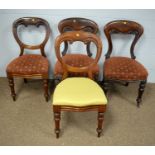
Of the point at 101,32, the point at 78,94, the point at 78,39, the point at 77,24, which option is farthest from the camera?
the point at 101,32

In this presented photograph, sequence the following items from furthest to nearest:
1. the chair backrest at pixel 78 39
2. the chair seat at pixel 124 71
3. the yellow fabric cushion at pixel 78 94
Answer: the chair seat at pixel 124 71, the chair backrest at pixel 78 39, the yellow fabric cushion at pixel 78 94

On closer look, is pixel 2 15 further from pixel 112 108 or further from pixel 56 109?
pixel 112 108

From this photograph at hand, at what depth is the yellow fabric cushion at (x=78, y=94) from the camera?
1.61 meters

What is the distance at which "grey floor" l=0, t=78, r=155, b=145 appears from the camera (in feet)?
6.05

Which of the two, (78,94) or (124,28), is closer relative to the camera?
(78,94)

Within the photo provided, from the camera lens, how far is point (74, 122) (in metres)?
2.03

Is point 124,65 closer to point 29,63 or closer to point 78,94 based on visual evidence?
point 78,94

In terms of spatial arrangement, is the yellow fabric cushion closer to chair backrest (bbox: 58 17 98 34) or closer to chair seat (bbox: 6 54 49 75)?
chair seat (bbox: 6 54 49 75)

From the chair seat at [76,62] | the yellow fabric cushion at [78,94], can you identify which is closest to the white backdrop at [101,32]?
the chair seat at [76,62]

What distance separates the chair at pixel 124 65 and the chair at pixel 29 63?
638 millimetres

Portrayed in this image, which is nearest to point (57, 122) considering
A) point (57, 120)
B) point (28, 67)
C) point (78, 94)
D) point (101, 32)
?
point (57, 120)

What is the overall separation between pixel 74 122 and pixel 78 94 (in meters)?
0.48

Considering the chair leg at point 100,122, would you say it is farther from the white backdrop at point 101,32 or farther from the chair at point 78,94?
the white backdrop at point 101,32

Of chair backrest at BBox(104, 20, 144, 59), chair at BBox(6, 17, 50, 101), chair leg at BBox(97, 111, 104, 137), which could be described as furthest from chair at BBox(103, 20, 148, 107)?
chair at BBox(6, 17, 50, 101)
